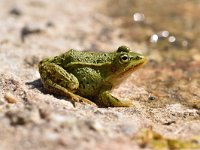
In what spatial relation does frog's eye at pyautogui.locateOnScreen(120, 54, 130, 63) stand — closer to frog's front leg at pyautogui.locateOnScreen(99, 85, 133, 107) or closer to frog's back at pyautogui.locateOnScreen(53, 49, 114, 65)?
frog's back at pyautogui.locateOnScreen(53, 49, 114, 65)

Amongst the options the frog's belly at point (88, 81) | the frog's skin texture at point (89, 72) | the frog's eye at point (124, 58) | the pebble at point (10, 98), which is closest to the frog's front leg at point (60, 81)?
the frog's skin texture at point (89, 72)

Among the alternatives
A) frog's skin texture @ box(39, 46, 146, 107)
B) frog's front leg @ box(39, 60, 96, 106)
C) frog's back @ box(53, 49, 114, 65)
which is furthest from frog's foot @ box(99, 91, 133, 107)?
frog's back @ box(53, 49, 114, 65)

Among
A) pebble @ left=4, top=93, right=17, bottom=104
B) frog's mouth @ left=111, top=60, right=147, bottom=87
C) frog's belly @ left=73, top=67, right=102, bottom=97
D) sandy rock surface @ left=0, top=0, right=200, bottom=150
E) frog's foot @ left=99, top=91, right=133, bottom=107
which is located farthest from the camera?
frog's mouth @ left=111, top=60, right=147, bottom=87

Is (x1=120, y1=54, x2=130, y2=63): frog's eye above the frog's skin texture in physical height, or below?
above

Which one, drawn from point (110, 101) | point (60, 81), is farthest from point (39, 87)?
point (110, 101)

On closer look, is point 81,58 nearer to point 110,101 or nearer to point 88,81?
point 88,81

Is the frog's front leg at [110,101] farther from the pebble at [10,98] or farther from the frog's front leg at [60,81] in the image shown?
the pebble at [10,98]

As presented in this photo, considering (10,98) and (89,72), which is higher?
(89,72)
